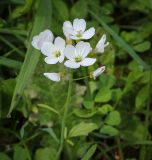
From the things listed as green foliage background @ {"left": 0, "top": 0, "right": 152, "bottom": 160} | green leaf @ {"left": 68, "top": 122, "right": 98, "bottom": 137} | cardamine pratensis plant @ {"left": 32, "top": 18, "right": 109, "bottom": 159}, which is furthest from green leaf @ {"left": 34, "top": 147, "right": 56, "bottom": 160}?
cardamine pratensis plant @ {"left": 32, "top": 18, "right": 109, "bottom": 159}

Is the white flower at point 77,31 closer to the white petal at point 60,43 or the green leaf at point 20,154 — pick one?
the white petal at point 60,43

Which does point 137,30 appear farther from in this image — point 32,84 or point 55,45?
point 55,45

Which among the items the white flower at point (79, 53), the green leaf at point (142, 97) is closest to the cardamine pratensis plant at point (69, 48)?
the white flower at point (79, 53)

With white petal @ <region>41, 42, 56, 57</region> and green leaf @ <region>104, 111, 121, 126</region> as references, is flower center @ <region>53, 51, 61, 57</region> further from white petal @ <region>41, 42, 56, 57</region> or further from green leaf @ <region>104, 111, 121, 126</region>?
green leaf @ <region>104, 111, 121, 126</region>

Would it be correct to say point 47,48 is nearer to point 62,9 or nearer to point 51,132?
point 51,132

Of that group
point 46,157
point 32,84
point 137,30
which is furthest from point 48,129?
point 137,30

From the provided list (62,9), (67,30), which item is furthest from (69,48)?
(62,9)
